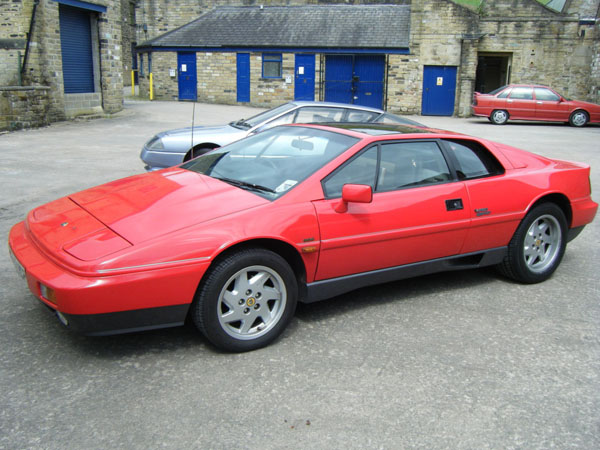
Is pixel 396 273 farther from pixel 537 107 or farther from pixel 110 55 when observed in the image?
pixel 537 107

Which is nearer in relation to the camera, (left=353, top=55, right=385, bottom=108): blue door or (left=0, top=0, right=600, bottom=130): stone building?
(left=0, top=0, right=600, bottom=130): stone building

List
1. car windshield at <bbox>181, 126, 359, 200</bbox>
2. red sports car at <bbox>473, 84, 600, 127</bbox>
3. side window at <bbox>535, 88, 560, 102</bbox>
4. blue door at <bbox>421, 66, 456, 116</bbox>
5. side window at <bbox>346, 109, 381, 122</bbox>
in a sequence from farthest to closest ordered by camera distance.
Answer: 1. blue door at <bbox>421, 66, 456, 116</bbox>
2. side window at <bbox>535, 88, 560, 102</bbox>
3. red sports car at <bbox>473, 84, 600, 127</bbox>
4. side window at <bbox>346, 109, 381, 122</bbox>
5. car windshield at <bbox>181, 126, 359, 200</bbox>

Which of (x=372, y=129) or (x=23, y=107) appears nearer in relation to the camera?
(x=372, y=129)

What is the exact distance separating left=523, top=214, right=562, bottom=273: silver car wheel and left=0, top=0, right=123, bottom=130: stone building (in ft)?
48.6

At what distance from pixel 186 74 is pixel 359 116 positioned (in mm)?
24981

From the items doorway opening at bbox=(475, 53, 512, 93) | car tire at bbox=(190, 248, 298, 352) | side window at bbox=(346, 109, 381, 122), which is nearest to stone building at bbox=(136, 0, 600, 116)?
doorway opening at bbox=(475, 53, 512, 93)

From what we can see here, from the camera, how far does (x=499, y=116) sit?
927 inches

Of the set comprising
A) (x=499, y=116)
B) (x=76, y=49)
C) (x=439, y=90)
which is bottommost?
(x=499, y=116)

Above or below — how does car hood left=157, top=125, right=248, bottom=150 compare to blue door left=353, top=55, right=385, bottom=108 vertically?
below

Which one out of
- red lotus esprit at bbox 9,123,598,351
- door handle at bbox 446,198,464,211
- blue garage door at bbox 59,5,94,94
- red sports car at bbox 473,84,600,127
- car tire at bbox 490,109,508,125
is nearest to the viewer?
red lotus esprit at bbox 9,123,598,351

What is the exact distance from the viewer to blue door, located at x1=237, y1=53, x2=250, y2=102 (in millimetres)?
30156

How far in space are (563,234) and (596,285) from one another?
0.52 meters

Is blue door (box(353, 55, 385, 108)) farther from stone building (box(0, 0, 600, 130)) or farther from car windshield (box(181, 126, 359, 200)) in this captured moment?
car windshield (box(181, 126, 359, 200))

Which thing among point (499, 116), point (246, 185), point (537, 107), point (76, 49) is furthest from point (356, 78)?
point (246, 185)
